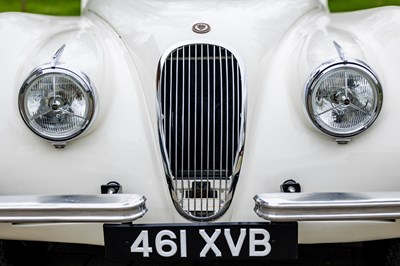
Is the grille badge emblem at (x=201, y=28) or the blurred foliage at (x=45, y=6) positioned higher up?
the blurred foliage at (x=45, y=6)

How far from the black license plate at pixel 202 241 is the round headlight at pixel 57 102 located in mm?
400

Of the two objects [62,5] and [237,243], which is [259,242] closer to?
[237,243]

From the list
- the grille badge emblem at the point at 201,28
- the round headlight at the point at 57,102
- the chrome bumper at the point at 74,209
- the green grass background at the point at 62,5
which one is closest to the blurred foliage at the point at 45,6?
the green grass background at the point at 62,5

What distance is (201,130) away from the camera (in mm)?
2348

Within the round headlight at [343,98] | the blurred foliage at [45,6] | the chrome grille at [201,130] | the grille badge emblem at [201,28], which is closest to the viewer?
the round headlight at [343,98]

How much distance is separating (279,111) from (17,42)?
1.08 metres

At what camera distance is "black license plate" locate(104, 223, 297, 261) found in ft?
6.75

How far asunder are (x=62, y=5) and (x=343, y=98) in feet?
20.3

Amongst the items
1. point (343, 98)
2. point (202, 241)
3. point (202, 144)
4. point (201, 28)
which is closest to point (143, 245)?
point (202, 241)

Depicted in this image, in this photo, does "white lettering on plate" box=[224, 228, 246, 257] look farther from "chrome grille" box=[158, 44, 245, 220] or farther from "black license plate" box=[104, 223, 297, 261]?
"chrome grille" box=[158, 44, 245, 220]

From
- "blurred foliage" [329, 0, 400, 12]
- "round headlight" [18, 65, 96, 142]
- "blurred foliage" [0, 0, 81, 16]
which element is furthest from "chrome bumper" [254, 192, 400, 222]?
"blurred foliage" [0, 0, 81, 16]

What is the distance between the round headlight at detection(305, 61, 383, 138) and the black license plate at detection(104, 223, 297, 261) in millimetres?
399

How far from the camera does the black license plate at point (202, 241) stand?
2.06 m

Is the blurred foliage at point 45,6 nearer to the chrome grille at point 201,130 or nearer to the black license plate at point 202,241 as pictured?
the chrome grille at point 201,130
